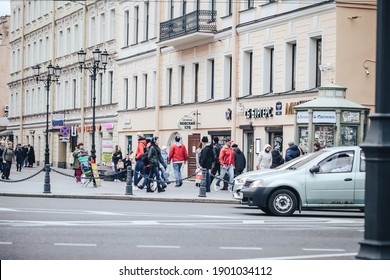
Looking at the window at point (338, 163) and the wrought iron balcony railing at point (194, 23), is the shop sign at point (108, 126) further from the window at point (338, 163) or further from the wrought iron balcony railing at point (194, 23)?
the window at point (338, 163)

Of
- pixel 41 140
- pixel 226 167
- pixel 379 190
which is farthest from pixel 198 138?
pixel 379 190

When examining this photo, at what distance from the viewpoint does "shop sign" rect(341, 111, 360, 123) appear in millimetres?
31016

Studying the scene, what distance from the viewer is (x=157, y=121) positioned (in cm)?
5147

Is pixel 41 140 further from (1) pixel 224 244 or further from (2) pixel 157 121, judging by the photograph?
(1) pixel 224 244

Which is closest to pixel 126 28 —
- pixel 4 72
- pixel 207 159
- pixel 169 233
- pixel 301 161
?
pixel 207 159

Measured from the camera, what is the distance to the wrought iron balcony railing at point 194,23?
45.7 m

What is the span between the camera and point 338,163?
22.9m

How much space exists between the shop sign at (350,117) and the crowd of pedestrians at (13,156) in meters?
16.8

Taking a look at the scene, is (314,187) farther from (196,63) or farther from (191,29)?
(196,63)

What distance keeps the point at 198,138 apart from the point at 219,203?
59.8 ft

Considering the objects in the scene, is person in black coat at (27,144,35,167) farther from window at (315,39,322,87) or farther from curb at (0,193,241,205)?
curb at (0,193,241,205)

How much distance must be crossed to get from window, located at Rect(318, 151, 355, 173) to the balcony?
75.8ft

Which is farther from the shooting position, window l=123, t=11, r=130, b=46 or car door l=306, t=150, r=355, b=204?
window l=123, t=11, r=130, b=46

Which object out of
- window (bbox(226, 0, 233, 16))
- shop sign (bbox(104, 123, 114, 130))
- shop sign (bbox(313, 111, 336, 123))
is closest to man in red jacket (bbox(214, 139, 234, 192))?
shop sign (bbox(313, 111, 336, 123))
